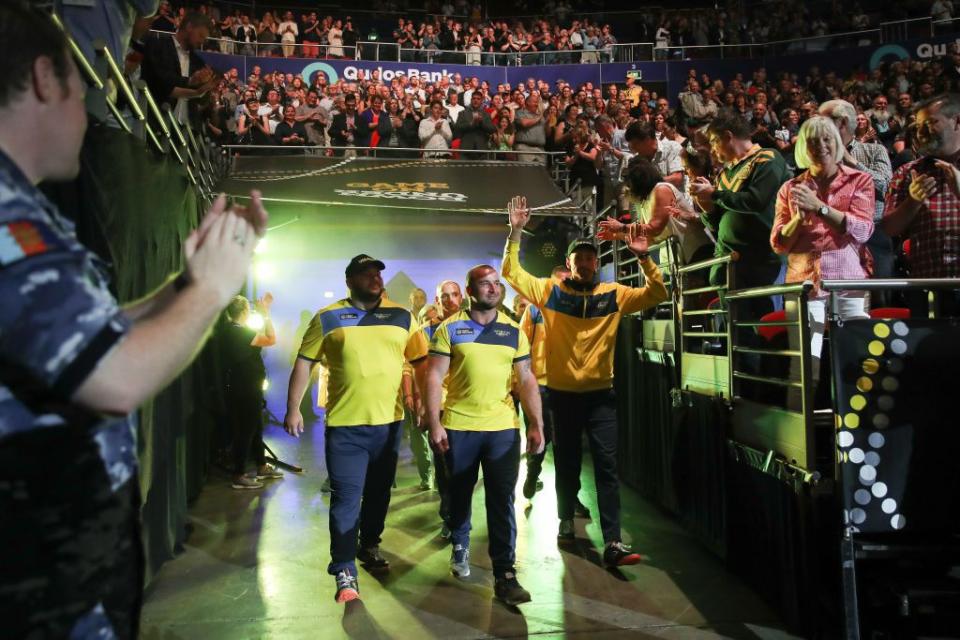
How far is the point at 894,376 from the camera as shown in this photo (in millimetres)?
3725

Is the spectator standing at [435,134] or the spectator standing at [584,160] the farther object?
the spectator standing at [435,134]

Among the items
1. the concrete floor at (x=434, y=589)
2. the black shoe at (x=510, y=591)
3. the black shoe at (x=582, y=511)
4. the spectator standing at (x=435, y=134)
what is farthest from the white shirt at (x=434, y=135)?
the black shoe at (x=510, y=591)

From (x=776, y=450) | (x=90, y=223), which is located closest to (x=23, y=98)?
(x=90, y=223)

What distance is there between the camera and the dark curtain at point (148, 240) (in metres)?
3.97

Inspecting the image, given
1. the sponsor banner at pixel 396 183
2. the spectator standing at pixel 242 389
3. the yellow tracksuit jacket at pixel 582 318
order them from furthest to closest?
the sponsor banner at pixel 396 183
the spectator standing at pixel 242 389
the yellow tracksuit jacket at pixel 582 318

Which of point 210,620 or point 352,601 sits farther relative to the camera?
point 352,601

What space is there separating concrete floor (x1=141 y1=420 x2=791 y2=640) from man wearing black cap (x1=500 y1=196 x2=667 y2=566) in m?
0.74

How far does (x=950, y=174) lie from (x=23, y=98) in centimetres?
433

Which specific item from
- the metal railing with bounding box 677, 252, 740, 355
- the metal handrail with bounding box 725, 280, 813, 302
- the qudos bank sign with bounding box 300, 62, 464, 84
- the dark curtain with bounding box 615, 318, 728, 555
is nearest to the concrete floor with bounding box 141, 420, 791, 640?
the dark curtain with bounding box 615, 318, 728, 555

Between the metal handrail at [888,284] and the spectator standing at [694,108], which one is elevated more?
the spectator standing at [694,108]

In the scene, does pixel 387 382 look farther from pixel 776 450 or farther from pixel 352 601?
pixel 776 450

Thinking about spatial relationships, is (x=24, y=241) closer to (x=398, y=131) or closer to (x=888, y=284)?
(x=888, y=284)

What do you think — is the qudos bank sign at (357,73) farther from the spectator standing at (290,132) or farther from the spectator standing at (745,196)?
the spectator standing at (745,196)

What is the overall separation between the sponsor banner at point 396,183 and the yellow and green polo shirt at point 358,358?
627cm
